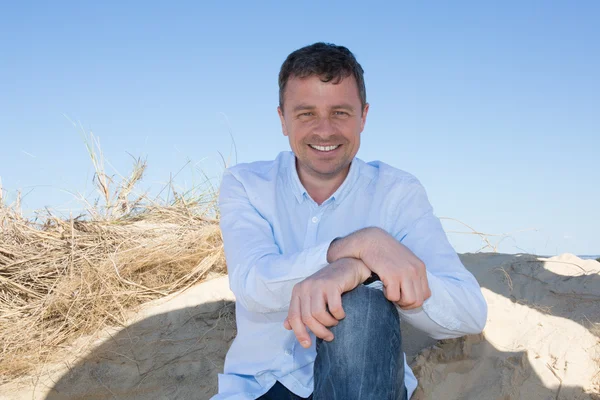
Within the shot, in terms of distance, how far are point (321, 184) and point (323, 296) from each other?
103 cm

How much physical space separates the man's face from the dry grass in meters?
2.57

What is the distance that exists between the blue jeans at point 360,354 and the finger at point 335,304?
0.04 meters

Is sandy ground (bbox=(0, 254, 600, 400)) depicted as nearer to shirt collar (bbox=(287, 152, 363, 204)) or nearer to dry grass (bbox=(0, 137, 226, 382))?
dry grass (bbox=(0, 137, 226, 382))

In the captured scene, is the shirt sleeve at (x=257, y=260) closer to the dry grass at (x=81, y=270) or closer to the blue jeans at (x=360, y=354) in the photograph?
the blue jeans at (x=360, y=354)

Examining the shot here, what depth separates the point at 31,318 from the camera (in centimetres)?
462

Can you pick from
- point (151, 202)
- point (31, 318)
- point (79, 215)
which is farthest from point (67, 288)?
point (151, 202)

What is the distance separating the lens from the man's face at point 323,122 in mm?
2561

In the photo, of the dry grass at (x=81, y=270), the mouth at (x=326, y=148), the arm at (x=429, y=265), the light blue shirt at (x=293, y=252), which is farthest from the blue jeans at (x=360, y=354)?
the dry grass at (x=81, y=270)

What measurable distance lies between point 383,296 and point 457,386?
5.07 ft

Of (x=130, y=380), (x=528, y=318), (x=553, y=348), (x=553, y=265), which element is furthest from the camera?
(x=553, y=265)

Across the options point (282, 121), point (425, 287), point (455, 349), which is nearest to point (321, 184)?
point (282, 121)

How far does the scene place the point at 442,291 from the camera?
1.97 m

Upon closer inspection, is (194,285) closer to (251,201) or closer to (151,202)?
(151,202)

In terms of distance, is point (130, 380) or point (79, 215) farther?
point (79, 215)
